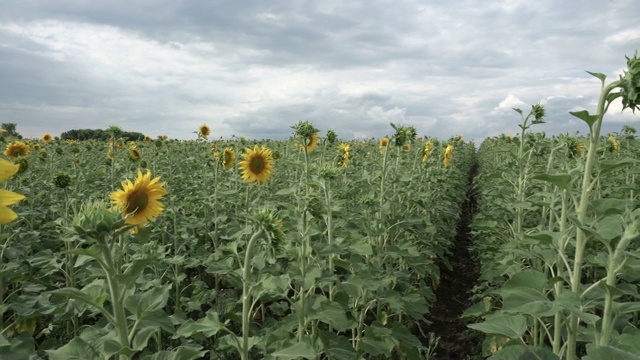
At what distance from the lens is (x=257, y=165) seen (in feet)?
15.1

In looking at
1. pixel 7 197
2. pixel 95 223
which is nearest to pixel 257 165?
pixel 95 223

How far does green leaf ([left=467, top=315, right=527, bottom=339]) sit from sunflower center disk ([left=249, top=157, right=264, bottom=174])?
3.02 m

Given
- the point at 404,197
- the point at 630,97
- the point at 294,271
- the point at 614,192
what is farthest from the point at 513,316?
the point at 614,192

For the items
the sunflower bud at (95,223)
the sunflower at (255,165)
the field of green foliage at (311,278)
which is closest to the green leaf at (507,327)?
the field of green foliage at (311,278)

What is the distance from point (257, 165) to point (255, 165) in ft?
0.07

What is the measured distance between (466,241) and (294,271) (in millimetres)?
5825

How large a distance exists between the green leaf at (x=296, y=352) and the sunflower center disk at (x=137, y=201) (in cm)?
110

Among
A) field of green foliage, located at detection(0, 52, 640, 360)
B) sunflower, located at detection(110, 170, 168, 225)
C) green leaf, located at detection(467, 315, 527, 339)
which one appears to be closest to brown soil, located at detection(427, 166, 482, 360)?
field of green foliage, located at detection(0, 52, 640, 360)

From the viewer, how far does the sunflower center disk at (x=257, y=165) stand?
15.0ft

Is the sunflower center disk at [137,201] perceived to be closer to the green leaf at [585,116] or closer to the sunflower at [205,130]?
the green leaf at [585,116]

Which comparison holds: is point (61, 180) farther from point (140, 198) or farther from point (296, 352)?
point (296, 352)

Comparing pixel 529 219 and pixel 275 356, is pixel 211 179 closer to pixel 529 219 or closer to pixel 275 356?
pixel 529 219

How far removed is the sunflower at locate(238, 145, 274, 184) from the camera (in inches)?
179

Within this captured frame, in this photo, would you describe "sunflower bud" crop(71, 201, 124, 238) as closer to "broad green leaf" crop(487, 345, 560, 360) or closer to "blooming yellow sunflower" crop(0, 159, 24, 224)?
"blooming yellow sunflower" crop(0, 159, 24, 224)
